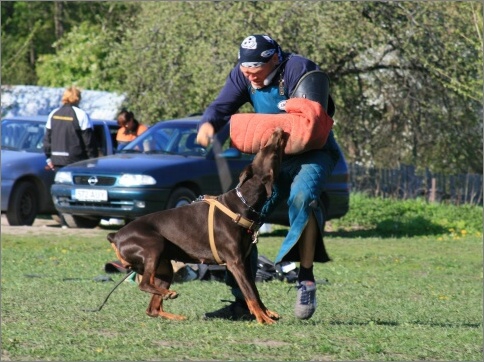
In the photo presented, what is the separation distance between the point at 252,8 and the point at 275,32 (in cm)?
69

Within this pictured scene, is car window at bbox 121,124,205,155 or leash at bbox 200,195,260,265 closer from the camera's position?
leash at bbox 200,195,260,265

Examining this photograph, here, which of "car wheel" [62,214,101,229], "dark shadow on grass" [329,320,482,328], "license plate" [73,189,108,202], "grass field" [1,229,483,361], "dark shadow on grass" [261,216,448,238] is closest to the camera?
"grass field" [1,229,483,361]

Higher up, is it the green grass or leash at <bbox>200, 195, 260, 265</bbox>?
leash at <bbox>200, 195, 260, 265</bbox>

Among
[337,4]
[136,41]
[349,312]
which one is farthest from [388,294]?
[136,41]

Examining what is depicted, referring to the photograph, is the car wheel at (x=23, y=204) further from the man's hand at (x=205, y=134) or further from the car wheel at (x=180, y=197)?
the man's hand at (x=205, y=134)

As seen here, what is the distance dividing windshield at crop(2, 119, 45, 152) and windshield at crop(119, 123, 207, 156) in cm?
210

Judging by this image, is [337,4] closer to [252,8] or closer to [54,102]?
[252,8]

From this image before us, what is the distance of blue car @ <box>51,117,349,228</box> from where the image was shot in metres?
15.6

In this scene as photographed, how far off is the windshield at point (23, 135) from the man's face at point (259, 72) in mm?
11176

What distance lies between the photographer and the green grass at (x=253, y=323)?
6.11 metres

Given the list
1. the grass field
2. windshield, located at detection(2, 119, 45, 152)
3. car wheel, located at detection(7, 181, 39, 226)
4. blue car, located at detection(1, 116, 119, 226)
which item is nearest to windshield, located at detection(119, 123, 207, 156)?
blue car, located at detection(1, 116, 119, 226)

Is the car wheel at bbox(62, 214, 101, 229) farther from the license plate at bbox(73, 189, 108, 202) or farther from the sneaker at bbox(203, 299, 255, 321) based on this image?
the sneaker at bbox(203, 299, 255, 321)

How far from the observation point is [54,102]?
101 ft

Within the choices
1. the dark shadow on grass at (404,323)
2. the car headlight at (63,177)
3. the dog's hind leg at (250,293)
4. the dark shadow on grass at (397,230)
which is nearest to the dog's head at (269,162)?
the dog's hind leg at (250,293)
